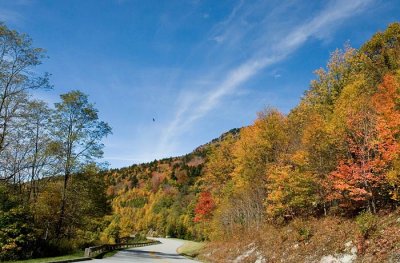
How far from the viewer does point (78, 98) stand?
31.7 m

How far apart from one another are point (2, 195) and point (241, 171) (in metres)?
23.9

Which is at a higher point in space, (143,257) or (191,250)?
(143,257)

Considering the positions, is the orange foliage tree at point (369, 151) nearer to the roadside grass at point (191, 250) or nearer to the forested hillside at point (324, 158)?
the forested hillside at point (324, 158)

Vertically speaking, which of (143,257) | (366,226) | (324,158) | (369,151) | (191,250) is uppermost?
(324,158)

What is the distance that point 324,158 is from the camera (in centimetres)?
2795

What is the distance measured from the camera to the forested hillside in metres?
21.4

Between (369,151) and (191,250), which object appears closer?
(369,151)

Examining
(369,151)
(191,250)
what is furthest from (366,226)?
(191,250)

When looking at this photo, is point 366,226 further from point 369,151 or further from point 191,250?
point 191,250

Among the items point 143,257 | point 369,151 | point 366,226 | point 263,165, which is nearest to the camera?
point 366,226

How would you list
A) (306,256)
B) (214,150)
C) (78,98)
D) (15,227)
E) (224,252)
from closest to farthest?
(306,256) → (15,227) → (78,98) → (224,252) → (214,150)

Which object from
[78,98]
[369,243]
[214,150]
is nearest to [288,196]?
[369,243]

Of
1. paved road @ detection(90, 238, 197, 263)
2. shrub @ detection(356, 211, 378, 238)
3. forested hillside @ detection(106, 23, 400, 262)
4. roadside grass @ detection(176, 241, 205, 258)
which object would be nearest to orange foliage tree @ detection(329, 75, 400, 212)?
forested hillside @ detection(106, 23, 400, 262)

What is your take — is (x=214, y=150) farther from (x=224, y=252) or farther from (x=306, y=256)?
(x=306, y=256)
